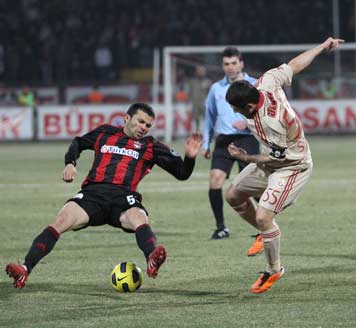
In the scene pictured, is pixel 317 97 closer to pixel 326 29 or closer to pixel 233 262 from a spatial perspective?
pixel 326 29

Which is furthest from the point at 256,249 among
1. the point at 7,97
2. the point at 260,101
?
the point at 7,97

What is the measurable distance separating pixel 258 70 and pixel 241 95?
2931 cm

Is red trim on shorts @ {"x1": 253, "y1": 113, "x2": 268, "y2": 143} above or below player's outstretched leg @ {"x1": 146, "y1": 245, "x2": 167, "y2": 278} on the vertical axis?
above

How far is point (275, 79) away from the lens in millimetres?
9078

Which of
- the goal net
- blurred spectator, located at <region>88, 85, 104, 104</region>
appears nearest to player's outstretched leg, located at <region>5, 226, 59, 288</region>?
the goal net

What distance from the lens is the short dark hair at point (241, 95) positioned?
853 centimetres

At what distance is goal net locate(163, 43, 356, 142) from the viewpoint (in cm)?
3012

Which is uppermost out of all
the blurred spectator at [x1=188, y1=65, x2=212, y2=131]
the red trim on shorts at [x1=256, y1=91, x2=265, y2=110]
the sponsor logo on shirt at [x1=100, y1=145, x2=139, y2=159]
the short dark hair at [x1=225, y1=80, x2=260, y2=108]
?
the short dark hair at [x1=225, y1=80, x2=260, y2=108]

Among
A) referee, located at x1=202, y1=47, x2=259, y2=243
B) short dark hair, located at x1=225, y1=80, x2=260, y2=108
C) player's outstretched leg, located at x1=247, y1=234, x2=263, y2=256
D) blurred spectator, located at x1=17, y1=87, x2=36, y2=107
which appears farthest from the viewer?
blurred spectator, located at x1=17, y1=87, x2=36, y2=107

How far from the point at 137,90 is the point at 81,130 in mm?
4395

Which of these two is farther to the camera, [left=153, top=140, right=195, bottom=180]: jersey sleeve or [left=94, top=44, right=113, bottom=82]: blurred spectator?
[left=94, top=44, right=113, bottom=82]: blurred spectator

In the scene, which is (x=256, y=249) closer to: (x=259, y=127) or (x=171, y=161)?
(x=171, y=161)

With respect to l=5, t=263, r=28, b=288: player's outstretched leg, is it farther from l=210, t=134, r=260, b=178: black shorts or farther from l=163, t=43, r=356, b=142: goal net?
l=163, t=43, r=356, b=142: goal net

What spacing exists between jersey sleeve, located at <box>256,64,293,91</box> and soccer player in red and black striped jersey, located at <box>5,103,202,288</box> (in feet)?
2.37
